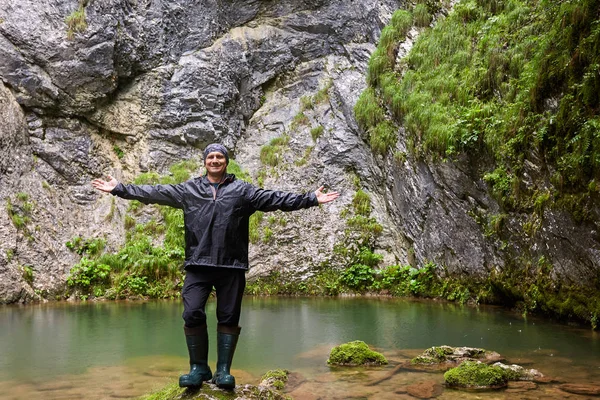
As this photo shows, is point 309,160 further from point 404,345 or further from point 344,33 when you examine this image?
point 404,345

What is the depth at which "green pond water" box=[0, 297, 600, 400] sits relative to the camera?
4.45 metres

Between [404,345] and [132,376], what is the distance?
3.36 metres

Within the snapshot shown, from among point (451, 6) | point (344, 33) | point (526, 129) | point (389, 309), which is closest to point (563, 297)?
point (526, 129)

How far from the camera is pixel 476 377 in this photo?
442 centimetres

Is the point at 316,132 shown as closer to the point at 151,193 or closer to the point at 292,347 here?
the point at 292,347

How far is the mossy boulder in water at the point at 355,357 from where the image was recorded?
210 inches

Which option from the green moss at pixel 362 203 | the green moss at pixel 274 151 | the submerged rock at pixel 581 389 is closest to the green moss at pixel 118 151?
the green moss at pixel 274 151

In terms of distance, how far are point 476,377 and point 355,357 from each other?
1.34 meters

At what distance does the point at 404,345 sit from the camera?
6.42 meters

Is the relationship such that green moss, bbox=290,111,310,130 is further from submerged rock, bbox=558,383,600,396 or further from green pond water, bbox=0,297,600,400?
submerged rock, bbox=558,383,600,396

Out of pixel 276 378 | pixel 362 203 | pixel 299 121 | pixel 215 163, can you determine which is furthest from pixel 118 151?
pixel 215 163

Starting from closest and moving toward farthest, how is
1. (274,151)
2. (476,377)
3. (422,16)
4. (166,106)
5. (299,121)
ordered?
(476,377), (422,16), (274,151), (166,106), (299,121)

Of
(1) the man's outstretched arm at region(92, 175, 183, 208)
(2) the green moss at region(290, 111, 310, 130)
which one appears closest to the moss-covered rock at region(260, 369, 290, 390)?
(1) the man's outstretched arm at region(92, 175, 183, 208)

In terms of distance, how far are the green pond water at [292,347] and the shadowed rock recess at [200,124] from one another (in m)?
2.85
